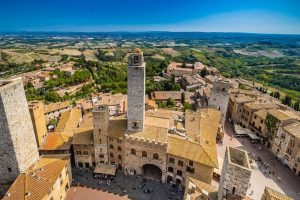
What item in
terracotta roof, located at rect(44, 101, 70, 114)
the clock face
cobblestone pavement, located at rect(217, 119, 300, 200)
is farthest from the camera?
terracotta roof, located at rect(44, 101, 70, 114)

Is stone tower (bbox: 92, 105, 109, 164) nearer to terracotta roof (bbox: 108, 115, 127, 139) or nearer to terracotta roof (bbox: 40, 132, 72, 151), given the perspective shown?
terracotta roof (bbox: 108, 115, 127, 139)

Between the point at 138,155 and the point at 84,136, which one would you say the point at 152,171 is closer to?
the point at 138,155

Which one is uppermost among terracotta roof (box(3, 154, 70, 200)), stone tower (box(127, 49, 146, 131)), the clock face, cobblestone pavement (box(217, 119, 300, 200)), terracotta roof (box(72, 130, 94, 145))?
the clock face

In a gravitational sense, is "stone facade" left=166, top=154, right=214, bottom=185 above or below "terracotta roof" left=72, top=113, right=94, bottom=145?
below

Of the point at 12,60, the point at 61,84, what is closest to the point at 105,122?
the point at 61,84

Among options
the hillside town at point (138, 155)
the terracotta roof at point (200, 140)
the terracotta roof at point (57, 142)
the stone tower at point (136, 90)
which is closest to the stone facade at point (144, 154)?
the hillside town at point (138, 155)

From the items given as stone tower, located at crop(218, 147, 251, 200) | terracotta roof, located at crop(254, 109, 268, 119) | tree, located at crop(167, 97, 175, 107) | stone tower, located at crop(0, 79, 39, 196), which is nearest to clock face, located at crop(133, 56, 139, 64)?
stone tower, located at crop(0, 79, 39, 196)

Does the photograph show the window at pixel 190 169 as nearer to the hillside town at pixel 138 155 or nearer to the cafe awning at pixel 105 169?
the hillside town at pixel 138 155

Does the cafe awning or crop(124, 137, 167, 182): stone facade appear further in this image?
the cafe awning

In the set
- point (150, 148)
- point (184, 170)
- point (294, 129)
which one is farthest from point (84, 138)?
point (294, 129)
